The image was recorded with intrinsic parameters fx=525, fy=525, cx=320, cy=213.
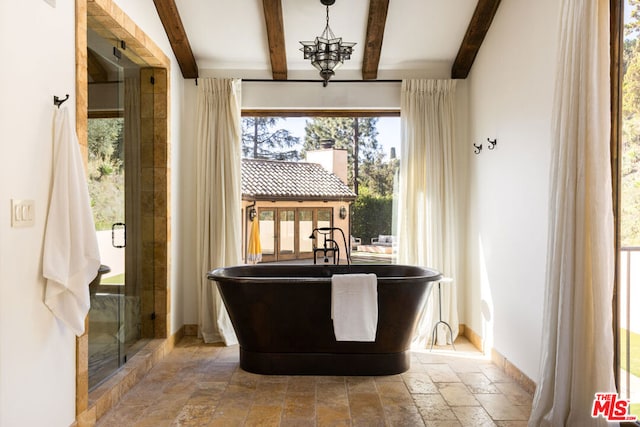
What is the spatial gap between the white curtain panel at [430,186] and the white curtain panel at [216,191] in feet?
5.30

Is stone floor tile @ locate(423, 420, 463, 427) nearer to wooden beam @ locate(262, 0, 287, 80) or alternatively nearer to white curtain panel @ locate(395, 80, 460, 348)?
white curtain panel @ locate(395, 80, 460, 348)

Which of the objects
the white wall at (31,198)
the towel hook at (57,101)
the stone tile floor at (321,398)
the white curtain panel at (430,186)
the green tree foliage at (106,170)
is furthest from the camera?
the white curtain panel at (430,186)

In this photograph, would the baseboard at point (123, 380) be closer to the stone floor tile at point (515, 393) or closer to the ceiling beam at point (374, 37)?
the stone floor tile at point (515, 393)

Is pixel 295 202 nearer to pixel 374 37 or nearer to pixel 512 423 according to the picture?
pixel 374 37

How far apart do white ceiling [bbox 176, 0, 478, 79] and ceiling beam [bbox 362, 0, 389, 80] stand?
0.08m

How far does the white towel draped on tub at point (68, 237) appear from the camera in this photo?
252 cm

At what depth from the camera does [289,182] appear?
5.44m

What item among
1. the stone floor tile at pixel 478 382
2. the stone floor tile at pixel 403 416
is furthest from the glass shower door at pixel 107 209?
the stone floor tile at pixel 478 382

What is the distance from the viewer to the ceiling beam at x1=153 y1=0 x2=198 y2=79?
434cm

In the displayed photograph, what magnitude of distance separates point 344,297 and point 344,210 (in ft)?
5.89

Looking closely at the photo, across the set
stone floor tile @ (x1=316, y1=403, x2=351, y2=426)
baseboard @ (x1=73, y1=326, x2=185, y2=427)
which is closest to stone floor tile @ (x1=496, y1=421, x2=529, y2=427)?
stone floor tile @ (x1=316, y1=403, x2=351, y2=426)

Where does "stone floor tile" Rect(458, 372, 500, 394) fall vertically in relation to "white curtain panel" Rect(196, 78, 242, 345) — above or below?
below

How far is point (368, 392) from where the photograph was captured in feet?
12.0

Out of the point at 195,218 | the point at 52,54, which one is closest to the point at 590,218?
the point at 52,54
